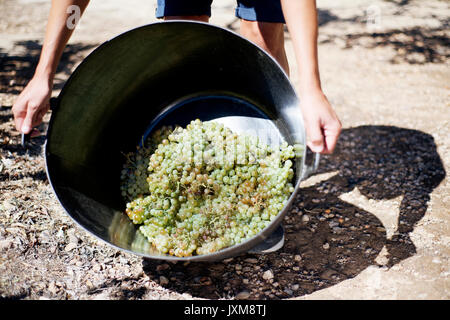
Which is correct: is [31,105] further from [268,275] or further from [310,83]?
[268,275]

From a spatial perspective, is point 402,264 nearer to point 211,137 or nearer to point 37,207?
point 211,137

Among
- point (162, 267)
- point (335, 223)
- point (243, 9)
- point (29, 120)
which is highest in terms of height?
point (243, 9)

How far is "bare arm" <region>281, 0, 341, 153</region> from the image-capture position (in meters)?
1.48

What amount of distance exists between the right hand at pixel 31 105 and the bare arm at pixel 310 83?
3.72 feet

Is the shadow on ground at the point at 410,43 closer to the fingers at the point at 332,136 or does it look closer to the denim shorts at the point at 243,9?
the denim shorts at the point at 243,9

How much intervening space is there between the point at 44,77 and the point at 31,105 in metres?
0.15

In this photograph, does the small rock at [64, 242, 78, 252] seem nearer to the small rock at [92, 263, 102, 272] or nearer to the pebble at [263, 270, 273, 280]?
A: the small rock at [92, 263, 102, 272]

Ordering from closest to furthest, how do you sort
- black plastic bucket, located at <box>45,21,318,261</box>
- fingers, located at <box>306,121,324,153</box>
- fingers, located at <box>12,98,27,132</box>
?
fingers, located at <box>306,121,324,153</box> < fingers, located at <box>12,98,27,132</box> < black plastic bucket, located at <box>45,21,318,261</box>

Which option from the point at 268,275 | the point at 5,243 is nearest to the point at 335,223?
the point at 268,275

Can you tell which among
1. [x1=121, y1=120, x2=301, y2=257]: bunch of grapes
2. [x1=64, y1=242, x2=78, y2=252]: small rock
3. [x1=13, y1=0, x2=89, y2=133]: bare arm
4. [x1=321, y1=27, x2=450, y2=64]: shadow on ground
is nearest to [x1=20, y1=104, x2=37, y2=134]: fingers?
[x1=13, y1=0, x2=89, y2=133]: bare arm

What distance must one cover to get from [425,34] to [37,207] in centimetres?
467

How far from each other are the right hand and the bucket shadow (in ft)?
3.17

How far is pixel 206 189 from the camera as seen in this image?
78.8 inches
